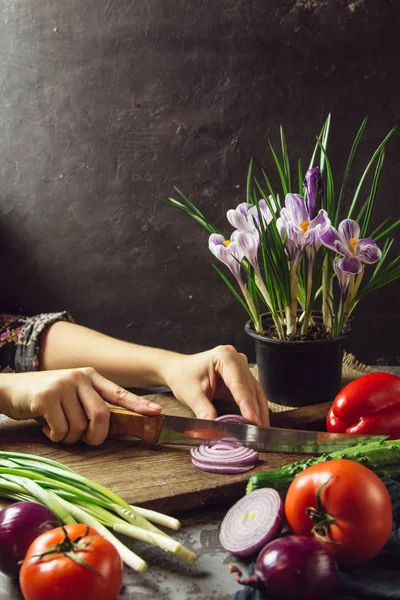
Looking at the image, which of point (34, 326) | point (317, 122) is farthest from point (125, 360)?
point (317, 122)

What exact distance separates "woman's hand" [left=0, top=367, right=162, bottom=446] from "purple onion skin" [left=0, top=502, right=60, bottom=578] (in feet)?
1.13

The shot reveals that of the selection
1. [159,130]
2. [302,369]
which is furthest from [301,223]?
[159,130]

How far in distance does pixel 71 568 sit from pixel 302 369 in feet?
2.80

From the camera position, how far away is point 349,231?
1.47 meters

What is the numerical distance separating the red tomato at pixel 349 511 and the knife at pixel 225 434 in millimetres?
320

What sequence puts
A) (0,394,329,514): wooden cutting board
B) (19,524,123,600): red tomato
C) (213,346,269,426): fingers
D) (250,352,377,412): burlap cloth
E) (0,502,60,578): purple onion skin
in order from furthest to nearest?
(250,352,377,412): burlap cloth
(213,346,269,426): fingers
(0,394,329,514): wooden cutting board
(0,502,60,578): purple onion skin
(19,524,123,600): red tomato

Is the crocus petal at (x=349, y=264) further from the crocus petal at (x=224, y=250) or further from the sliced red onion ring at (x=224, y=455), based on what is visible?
the sliced red onion ring at (x=224, y=455)

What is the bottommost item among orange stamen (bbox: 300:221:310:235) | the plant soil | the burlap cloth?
the burlap cloth

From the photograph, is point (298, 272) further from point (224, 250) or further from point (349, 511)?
point (349, 511)

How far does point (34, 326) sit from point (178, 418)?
2.36ft

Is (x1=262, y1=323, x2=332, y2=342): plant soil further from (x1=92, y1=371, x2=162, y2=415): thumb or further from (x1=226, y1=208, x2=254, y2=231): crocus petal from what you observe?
(x1=92, y1=371, x2=162, y2=415): thumb

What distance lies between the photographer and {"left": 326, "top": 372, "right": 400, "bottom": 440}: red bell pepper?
1.40 m

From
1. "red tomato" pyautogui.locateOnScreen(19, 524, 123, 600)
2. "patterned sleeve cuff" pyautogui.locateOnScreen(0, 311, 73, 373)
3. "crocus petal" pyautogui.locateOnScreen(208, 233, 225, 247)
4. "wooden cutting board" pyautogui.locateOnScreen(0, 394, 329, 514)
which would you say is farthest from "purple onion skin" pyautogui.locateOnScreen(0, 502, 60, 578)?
"patterned sleeve cuff" pyautogui.locateOnScreen(0, 311, 73, 373)

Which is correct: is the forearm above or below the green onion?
below
